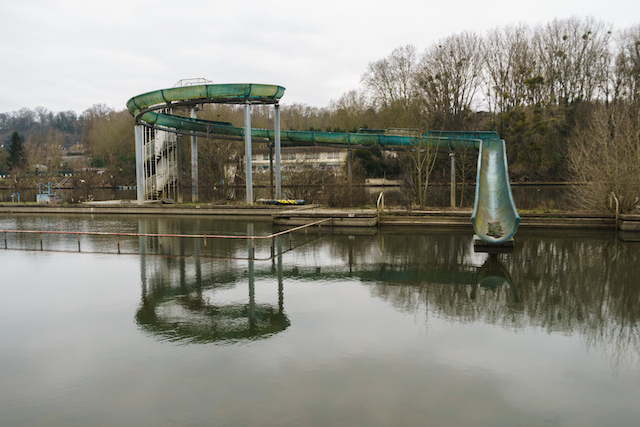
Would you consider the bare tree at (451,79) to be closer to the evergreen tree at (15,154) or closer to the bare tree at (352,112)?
the bare tree at (352,112)

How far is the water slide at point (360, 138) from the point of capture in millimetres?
16484

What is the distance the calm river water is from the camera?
509 centimetres

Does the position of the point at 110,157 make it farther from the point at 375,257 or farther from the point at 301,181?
the point at 375,257

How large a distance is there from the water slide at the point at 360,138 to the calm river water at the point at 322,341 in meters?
3.72

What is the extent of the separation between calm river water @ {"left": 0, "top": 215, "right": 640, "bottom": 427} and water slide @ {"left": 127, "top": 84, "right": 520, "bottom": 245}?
3.72 metres

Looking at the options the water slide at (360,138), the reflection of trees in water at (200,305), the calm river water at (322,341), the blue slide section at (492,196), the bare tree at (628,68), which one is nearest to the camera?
the calm river water at (322,341)

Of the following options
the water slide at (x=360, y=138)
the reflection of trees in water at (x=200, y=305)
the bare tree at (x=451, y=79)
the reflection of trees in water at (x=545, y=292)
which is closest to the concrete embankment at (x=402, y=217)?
the water slide at (x=360, y=138)

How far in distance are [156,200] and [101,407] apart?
79.7ft

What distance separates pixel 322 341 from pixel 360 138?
21834mm

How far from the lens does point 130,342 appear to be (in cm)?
695

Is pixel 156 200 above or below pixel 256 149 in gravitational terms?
below

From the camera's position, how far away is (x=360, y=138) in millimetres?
27625

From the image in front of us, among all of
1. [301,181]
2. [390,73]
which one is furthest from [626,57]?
[301,181]

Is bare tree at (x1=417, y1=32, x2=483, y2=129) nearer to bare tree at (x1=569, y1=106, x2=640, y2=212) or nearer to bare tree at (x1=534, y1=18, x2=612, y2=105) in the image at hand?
bare tree at (x1=534, y1=18, x2=612, y2=105)
